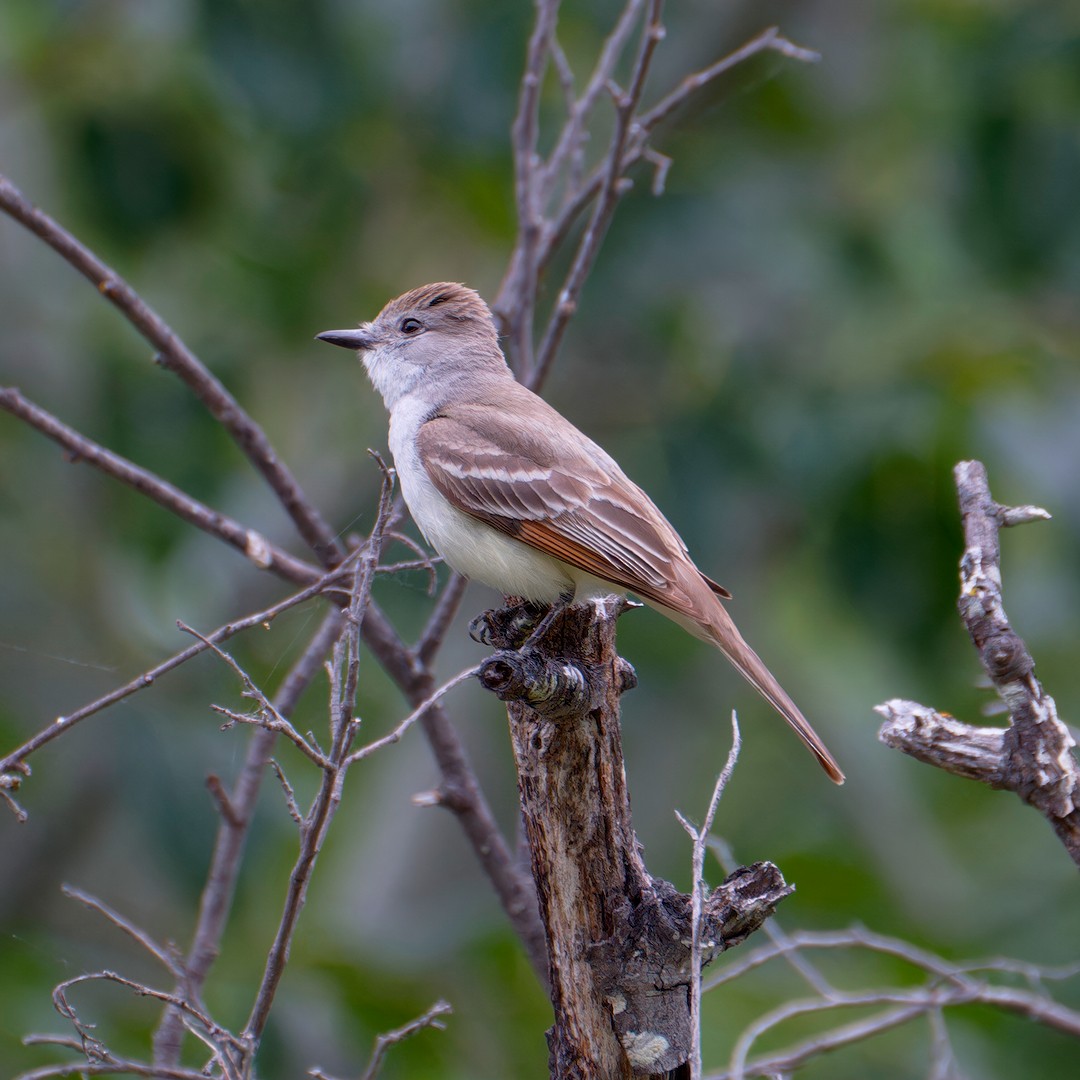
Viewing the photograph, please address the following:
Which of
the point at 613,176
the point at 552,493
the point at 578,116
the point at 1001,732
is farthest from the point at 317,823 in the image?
the point at 578,116


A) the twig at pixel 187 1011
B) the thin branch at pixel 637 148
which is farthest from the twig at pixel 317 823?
the thin branch at pixel 637 148

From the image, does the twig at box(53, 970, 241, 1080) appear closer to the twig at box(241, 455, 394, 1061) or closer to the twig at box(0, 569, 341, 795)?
the twig at box(241, 455, 394, 1061)

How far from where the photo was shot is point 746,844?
725cm

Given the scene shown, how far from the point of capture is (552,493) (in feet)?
13.3

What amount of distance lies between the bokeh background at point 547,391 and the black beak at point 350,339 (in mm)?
921

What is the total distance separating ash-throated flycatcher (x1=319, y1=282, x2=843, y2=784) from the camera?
150 inches

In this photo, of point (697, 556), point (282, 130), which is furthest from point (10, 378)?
point (697, 556)

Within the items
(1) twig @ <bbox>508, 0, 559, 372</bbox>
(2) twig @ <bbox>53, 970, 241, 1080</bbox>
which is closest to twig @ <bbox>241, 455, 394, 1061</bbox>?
(2) twig @ <bbox>53, 970, 241, 1080</bbox>

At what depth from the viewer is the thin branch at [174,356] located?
3.53m

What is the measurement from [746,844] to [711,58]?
4.04m

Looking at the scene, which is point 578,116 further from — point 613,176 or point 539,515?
point 539,515

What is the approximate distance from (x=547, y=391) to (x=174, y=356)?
408cm

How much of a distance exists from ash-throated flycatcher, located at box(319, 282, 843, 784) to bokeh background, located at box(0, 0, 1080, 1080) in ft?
3.13

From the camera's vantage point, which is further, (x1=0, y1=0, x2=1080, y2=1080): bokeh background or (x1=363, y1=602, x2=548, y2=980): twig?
(x1=0, y1=0, x2=1080, y2=1080): bokeh background
